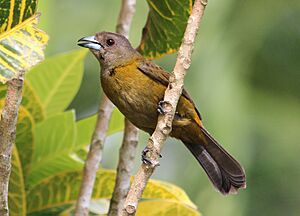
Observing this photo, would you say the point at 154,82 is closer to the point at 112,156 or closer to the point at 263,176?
the point at 112,156

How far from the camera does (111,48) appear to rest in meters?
2.74

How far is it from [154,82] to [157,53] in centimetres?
10

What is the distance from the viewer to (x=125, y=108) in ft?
8.20

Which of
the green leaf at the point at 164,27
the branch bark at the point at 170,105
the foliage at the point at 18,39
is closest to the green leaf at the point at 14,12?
the foliage at the point at 18,39

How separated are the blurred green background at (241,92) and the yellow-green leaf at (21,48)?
2.73 m

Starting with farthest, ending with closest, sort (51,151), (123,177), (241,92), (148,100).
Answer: (241,92), (51,151), (148,100), (123,177)

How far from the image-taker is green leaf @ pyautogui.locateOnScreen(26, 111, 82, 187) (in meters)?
2.63

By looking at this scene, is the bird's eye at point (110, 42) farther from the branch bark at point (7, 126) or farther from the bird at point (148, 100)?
the branch bark at point (7, 126)

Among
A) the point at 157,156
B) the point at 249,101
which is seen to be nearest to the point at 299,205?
the point at 249,101

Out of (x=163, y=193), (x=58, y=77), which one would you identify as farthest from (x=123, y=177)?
(x=58, y=77)

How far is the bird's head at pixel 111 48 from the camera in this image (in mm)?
2680

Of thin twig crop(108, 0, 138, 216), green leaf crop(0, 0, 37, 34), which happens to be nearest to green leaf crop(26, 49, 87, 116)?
thin twig crop(108, 0, 138, 216)

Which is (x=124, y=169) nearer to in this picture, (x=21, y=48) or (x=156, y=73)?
(x=156, y=73)

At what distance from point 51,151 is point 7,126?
0.74m
